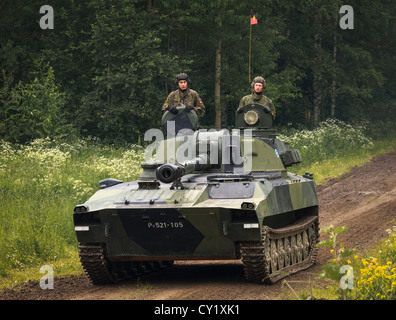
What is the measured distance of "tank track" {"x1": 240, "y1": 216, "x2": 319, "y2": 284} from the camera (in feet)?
33.4

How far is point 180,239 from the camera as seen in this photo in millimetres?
10266

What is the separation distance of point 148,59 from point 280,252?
15.9 meters

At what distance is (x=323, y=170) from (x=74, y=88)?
374 inches

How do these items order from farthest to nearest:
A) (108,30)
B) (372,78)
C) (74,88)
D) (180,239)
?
(372,78)
(74,88)
(108,30)
(180,239)

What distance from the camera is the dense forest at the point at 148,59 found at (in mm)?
25953

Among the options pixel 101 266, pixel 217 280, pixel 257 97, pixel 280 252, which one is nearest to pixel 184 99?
pixel 257 97

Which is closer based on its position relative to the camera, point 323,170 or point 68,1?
point 323,170

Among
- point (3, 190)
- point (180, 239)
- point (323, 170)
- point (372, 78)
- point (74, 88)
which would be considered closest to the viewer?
point (180, 239)

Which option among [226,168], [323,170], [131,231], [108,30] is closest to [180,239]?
[131,231]

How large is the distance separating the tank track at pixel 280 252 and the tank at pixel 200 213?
0.05 ft

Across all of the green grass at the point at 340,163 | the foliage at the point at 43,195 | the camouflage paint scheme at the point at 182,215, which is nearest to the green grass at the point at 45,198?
the foliage at the point at 43,195

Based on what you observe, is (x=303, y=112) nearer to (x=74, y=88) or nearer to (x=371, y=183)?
(x=74, y=88)

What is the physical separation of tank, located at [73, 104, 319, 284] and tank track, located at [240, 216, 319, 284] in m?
0.01

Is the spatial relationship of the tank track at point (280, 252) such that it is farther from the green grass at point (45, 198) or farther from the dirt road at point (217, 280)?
the green grass at point (45, 198)
